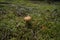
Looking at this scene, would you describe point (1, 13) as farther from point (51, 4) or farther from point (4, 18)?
point (51, 4)

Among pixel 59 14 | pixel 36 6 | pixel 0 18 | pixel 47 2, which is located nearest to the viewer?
pixel 0 18

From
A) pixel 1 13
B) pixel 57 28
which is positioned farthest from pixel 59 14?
pixel 1 13

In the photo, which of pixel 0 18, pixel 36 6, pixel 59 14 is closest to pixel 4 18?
pixel 0 18

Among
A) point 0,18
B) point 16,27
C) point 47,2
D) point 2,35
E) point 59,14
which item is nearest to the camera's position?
point 2,35

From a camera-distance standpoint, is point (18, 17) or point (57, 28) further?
point (18, 17)

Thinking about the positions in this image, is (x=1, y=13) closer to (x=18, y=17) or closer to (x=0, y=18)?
(x=0, y=18)

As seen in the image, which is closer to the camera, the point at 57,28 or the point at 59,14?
the point at 57,28

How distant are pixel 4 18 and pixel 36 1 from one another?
2.22 m

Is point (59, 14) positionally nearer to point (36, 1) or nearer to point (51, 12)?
point (51, 12)

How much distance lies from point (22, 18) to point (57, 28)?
133 cm

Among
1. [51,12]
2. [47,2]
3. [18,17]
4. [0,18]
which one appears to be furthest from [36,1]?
[0,18]

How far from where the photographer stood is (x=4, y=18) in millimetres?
5418

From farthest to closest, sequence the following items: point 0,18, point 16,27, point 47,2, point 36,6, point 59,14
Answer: point 47,2 → point 36,6 → point 59,14 → point 0,18 → point 16,27

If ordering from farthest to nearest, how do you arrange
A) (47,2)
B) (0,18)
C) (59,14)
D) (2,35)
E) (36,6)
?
1. (47,2)
2. (36,6)
3. (59,14)
4. (0,18)
5. (2,35)
